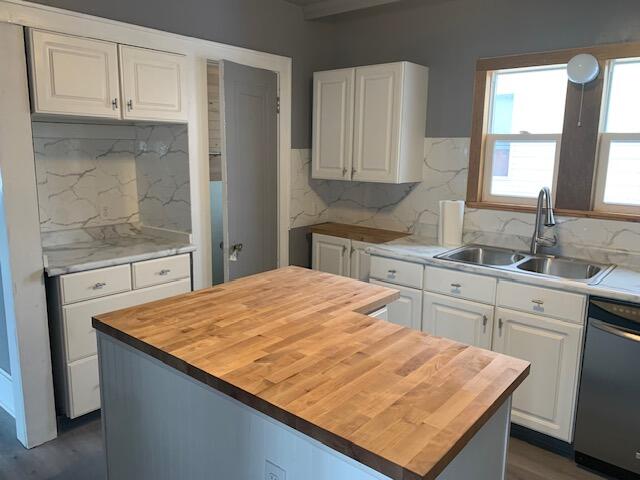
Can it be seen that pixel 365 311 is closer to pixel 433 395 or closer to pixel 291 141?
pixel 433 395

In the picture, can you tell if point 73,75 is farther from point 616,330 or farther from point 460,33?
point 616,330

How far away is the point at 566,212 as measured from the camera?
297 centimetres

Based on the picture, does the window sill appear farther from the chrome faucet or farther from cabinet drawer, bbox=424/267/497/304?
cabinet drawer, bbox=424/267/497/304

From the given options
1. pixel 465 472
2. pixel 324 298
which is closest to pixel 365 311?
pixel 324 298

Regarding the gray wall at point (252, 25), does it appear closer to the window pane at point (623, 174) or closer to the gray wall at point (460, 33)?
the gray wall at point (460, 33)

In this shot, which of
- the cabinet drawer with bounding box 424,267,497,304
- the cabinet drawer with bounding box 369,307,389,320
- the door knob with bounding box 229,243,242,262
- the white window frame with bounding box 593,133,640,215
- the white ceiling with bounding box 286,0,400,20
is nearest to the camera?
the cabinet drawer with bounding box 369,307,389,320

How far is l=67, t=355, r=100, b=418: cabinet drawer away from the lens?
8.63 ft

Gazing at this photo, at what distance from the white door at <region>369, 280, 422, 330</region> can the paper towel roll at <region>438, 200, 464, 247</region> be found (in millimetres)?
505

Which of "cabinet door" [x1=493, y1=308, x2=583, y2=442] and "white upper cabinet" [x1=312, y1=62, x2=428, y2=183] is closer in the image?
"cabinet door" [x1=493, y1=308, x2=583, y2=442]

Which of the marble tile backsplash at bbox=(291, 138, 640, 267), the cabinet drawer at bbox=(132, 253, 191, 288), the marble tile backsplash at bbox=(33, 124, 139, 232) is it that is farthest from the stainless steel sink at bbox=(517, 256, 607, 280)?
the marble tile backsplash at bbox=(33, 124, 139, 232)

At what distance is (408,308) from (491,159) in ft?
3.94

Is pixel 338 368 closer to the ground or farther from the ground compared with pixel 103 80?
closer to the ground

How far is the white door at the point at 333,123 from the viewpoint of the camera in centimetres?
359

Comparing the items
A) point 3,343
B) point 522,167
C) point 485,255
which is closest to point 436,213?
point 485,255
